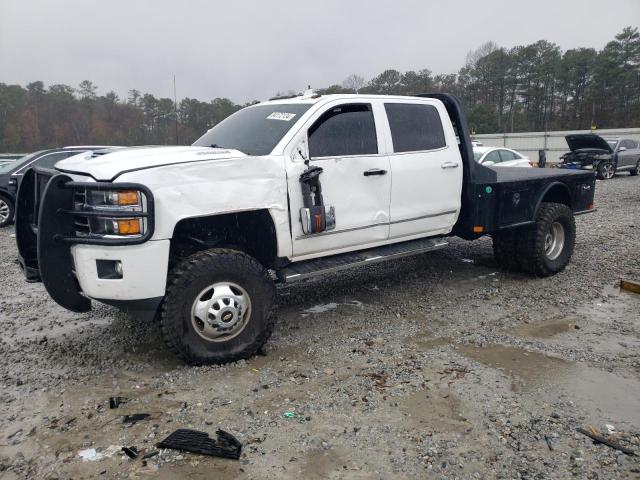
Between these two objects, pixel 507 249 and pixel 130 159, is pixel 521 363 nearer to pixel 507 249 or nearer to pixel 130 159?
pixel 507 249

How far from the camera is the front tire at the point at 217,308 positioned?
3.78 m

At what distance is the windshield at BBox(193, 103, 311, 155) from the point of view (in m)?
4.48

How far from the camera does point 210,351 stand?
3963mm

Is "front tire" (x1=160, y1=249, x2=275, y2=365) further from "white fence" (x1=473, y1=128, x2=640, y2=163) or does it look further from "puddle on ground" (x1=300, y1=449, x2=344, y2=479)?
"white fence" (x1=473, y1=128, x2=640, y2=163)

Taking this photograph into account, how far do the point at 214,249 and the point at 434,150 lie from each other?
8.64ft

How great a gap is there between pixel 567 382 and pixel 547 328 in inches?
45.3

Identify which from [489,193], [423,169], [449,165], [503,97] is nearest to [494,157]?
[489,193]

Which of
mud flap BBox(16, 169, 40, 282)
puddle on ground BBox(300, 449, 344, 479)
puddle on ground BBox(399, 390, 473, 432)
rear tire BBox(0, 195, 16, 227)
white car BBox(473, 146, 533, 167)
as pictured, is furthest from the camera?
white car BBox(473, 146, 533, 167)

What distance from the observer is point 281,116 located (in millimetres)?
4723

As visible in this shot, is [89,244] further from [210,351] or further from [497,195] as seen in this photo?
[497,195]

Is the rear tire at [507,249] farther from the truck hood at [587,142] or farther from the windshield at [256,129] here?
the truck hood at [587,142]

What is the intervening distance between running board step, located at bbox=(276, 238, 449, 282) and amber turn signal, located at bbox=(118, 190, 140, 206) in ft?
4.58

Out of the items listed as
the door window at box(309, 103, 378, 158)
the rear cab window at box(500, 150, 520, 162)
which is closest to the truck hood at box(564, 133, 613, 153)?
the rear cab window at box(500, 150, 520, 162)

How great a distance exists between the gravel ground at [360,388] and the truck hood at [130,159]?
152 centimetres
